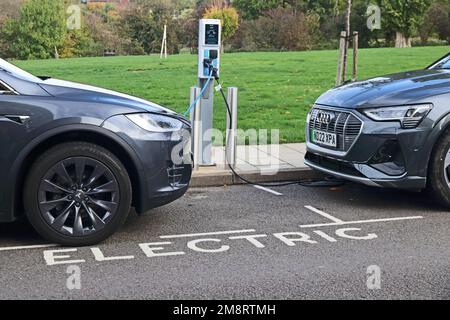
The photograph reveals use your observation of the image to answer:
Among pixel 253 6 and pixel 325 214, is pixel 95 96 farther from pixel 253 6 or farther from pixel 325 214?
pixel 253 6

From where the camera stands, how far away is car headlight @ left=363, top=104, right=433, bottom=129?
18.2 feet

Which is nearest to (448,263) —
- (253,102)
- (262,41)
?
(253,102)

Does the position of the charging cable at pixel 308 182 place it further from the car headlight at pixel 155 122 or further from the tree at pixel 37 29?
the tree at pixel 37 29

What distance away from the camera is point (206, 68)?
23.2ft

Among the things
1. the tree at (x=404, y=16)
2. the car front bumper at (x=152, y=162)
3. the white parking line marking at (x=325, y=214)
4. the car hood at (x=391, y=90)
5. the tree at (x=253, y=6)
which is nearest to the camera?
the car front bumper at (x=152, y=162)

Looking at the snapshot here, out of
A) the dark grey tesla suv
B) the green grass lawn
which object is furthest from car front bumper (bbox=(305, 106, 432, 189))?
the green grass lawn

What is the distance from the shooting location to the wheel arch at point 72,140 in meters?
4.50

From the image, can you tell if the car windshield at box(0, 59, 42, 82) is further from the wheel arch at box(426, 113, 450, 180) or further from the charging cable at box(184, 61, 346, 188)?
the wheel arch at box(426, 113, 450, 180)

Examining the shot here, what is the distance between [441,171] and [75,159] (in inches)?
129

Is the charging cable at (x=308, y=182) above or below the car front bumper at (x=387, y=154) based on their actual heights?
below

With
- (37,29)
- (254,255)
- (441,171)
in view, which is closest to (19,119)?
(254,255)

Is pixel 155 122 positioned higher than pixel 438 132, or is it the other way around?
pixel 155 122

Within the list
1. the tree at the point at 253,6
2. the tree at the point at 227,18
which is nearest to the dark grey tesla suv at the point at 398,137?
the tree at the point at 227,18

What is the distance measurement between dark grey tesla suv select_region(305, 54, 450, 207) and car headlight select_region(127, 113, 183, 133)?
1696 mm
